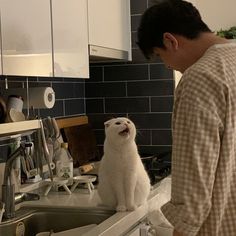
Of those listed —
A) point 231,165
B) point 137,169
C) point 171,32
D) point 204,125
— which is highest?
point 171,32

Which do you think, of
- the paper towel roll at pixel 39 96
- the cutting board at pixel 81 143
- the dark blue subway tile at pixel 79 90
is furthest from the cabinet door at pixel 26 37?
the dark blue subway tile at pixel 79 90

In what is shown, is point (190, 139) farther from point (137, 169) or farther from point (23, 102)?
point (23, 102)

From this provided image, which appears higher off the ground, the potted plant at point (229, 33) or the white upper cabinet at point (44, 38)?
the potted plant at point (229, 33)

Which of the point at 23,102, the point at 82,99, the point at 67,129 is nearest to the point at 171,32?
the point at 23,102

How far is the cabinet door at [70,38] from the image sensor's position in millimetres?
1955

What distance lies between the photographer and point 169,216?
1229mm

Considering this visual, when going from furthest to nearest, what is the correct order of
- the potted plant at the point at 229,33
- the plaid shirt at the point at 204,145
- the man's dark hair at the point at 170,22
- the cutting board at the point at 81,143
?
the potted plant at the point at 229,33 → the cutting board at the point at 81,143 → the man's dark hair at the point at 170,22 → the plaid shirt at the point at 204,145

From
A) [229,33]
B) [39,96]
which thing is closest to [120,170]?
[39,96]

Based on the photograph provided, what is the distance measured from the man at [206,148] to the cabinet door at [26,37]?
2.26 feet

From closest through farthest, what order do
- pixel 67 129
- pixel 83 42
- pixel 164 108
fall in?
pixel 83 42 < pixel 67 129 < pixel 164 108

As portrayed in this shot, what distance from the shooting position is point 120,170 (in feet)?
6.45

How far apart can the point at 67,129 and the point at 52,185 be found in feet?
1.63

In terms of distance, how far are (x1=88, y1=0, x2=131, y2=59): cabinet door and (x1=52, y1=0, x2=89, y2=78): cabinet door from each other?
0.11 meters

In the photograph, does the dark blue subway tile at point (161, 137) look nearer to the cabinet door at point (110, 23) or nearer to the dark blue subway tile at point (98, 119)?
the dark blue subway tile at point (98, 119)
